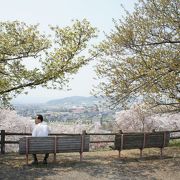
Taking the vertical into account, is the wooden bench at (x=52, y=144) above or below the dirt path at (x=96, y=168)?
above

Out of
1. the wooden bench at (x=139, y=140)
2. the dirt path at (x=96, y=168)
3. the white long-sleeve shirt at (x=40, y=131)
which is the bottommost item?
the dirt path at (x=96, y=168)

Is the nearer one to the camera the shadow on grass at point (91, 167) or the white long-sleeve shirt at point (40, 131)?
the shadow on grass at point (91, 167)

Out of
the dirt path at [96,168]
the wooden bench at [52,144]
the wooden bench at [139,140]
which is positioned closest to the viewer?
the dirt path at [96,168]

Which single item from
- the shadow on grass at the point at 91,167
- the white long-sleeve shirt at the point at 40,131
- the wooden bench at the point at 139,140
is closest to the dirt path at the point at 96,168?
the shadow on grass at the point at 91,167

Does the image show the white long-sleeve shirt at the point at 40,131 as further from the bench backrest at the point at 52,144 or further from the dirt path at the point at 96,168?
the dirt path at the point at 96,168

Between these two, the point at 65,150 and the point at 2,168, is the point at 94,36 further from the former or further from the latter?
the point at 2,168

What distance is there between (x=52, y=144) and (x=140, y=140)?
411 centimetres

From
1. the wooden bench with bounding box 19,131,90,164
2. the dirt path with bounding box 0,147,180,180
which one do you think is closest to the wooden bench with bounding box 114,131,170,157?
the dirt path with bounding box 0,147,180,180

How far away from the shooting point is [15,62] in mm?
14477

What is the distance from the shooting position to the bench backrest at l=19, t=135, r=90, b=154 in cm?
1311

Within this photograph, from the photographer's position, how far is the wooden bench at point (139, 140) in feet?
49.8

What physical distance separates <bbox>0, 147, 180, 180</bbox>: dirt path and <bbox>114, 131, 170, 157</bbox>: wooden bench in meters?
0.52

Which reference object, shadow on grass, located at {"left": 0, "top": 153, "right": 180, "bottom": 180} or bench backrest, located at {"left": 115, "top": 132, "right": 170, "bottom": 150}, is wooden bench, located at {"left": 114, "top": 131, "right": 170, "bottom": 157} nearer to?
bench backrest, located at {"left": 115, "top": 132, "right": 170, "bottom": 150}

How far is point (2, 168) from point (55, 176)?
82.3 inches
